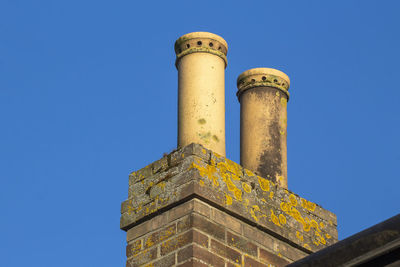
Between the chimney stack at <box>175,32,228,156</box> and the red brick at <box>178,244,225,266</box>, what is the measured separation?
0.94 meters

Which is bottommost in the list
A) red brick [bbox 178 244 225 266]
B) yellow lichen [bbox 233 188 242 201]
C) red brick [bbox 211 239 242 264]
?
red brick [bbox 178 244 225 266]

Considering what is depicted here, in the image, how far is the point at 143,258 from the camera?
5738 millimetres

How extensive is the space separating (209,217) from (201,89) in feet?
3.57

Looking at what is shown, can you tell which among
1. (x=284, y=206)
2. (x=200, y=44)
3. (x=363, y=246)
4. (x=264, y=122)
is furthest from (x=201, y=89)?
(x=363, y=246)

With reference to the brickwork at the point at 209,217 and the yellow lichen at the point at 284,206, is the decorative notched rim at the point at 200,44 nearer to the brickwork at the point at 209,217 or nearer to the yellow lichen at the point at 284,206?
the brickwork at the point at 209,217

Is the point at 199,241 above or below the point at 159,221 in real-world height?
below

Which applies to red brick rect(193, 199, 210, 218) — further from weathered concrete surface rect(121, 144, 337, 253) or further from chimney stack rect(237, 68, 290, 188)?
chimney stack rect(237, 68, 290, 188)

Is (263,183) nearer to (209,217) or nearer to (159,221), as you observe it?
(209,217)

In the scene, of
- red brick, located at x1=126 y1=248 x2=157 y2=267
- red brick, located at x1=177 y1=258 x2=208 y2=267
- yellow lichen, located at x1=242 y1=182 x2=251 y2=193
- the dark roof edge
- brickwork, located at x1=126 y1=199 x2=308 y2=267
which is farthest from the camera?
yellow lichen, located at x1=242 y1=182 x2=251 y2=193

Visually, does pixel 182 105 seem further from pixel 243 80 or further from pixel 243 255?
pixel 243 255

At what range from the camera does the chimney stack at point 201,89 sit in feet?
20.2

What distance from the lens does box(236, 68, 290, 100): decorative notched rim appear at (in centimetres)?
670

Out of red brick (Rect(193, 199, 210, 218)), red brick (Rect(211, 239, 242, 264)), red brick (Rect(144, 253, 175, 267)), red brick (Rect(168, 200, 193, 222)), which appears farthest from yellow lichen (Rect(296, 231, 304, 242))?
red brick (Rect(144, 253, 175, 267))

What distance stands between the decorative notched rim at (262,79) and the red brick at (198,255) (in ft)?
5.58
